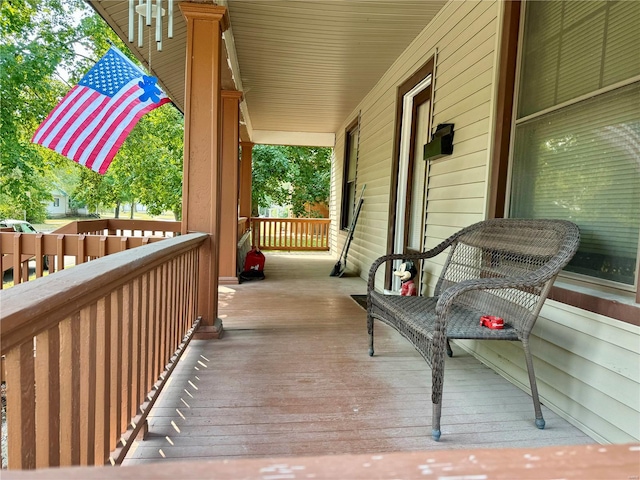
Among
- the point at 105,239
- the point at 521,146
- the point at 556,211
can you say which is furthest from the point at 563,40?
the point at 105,239

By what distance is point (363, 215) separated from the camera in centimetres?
609

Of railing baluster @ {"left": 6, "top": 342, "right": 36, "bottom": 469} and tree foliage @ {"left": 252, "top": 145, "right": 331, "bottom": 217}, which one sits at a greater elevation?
tree foliage @ {"left": 252, "top": 145, "right": 331, "bottom": 217}

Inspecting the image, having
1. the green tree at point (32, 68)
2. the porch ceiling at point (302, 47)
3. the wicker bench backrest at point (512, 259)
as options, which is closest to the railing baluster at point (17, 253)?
the porch ceiling at point (302, 47)

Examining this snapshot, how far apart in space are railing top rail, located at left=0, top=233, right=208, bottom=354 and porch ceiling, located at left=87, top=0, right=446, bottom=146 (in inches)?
105

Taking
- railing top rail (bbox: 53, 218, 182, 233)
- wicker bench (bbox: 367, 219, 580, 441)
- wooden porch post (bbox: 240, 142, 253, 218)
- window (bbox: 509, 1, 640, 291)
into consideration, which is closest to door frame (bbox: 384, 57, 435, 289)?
wicker bench (bbox: 367, 219, 580, 441)

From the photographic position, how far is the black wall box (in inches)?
121

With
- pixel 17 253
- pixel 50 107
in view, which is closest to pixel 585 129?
pixel 17 253

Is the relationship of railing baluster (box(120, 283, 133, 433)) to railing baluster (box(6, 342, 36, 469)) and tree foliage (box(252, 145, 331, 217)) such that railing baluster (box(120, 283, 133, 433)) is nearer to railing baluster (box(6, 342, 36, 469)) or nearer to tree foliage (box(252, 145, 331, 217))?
railing baluster (box(6, 342, 36, 469))

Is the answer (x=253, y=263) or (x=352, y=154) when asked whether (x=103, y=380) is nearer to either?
(x=253, y=263)

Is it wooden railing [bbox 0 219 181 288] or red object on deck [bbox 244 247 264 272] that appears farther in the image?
red object on deck [bbox 244 247 264 272]

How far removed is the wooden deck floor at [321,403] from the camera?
1.63 meters

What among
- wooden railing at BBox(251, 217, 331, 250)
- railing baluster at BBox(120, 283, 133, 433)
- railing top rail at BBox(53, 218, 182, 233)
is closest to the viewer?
railing baluster at BBox(120, 283, 133, 433)

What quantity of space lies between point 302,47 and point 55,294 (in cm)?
407

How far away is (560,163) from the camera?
6.75ft
